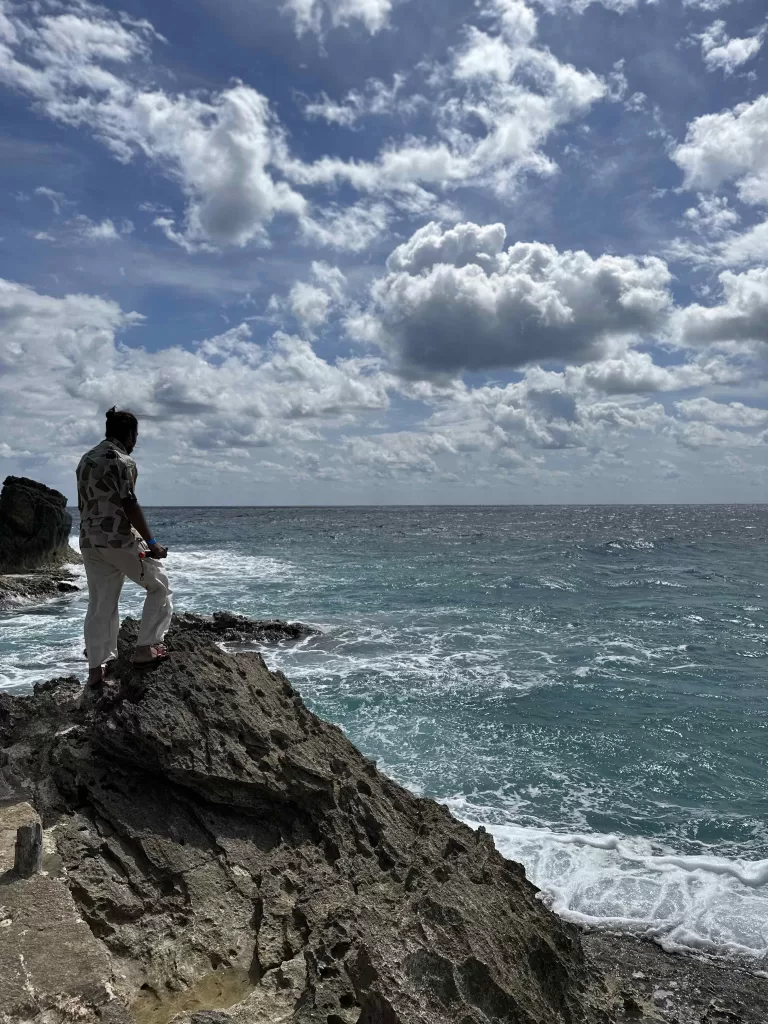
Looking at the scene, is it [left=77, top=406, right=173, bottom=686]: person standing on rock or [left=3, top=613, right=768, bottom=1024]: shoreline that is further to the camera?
[left=77, top=406, right=173, bottom=686]: person standing on rock

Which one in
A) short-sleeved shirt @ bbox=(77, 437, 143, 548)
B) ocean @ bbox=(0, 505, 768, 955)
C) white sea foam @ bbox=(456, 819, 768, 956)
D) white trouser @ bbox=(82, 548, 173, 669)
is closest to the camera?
short-sleeved shirt @ bbox=(77, 437, 143, 548)

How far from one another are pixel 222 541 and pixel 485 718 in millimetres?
54010

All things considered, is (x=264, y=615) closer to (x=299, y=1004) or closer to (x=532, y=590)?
(x=532, y=590)

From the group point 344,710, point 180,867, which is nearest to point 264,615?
point 344,710

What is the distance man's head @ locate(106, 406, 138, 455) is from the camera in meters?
6.05

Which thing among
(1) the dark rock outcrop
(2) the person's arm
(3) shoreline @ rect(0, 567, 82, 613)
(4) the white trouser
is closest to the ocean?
(3) shoreline @ rect(0, 567, 82, 613)

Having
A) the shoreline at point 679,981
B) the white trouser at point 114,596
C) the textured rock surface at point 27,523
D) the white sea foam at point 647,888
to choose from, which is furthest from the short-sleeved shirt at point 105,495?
the textured rock surface at point 27,523

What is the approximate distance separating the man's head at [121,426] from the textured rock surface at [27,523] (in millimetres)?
31344

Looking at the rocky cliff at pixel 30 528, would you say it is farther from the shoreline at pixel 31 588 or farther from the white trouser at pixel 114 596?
the white trouser at pixel 114 596

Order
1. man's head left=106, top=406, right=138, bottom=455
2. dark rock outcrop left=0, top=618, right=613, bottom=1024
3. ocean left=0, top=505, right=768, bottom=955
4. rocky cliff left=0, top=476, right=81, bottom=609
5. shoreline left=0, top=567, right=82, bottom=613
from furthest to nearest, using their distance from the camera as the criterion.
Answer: rocky cliff left=0, top=476, right=81, bottom=609
shoreline left=0, top=567, right=82, bottom=613
ocean left=0, top=505, right=768, bottom=955
man's head left=106, top=406, right=138, bottom=455
dark rock outcrop left=0, top=618, right=613, bottom=1024

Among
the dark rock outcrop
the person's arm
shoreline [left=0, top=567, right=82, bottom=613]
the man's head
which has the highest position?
the man's head

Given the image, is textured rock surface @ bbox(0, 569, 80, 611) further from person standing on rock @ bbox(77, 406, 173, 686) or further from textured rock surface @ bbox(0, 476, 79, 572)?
person standing on rock @ bbox(77, 406, 173, 686)

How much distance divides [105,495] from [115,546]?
0.44m

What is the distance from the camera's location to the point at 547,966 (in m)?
4.52
